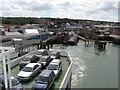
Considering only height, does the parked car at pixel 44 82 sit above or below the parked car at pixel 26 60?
below

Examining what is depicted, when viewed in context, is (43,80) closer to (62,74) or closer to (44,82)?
(44,82)

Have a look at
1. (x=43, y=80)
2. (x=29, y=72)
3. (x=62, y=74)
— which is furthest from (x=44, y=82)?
(x=62, y=74)

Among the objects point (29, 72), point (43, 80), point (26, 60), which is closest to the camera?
point (43, 80)

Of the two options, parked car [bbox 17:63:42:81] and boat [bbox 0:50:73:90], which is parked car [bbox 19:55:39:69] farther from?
parked car [bbox 17:63:42:81]

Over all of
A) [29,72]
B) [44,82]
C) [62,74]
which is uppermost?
[29,72]

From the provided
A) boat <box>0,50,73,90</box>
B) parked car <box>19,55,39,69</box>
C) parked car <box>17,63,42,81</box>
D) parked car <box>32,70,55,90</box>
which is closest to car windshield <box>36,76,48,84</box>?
parked car <box>32,70,55,90</box>

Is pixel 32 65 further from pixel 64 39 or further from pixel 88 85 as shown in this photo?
pixel 64 39

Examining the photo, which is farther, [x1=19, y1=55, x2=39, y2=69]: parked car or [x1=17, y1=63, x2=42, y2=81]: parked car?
[x1=19, y1=55, x2=39, y2=69]: parked car

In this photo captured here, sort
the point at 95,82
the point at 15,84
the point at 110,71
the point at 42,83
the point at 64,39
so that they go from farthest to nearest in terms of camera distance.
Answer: the point at 64,39 < the point at 110,71 < the point at 95,82 < the point at 42,83 < the point at 15,84

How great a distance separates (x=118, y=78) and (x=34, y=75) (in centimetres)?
1022

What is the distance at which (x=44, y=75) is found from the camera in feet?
31.5

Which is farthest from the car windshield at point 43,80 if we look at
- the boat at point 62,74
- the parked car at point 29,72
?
the parked car at point 29,72

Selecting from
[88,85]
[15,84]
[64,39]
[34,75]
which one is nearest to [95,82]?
[88,85]

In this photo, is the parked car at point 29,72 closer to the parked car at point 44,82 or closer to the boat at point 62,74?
the boat at point 62,74
